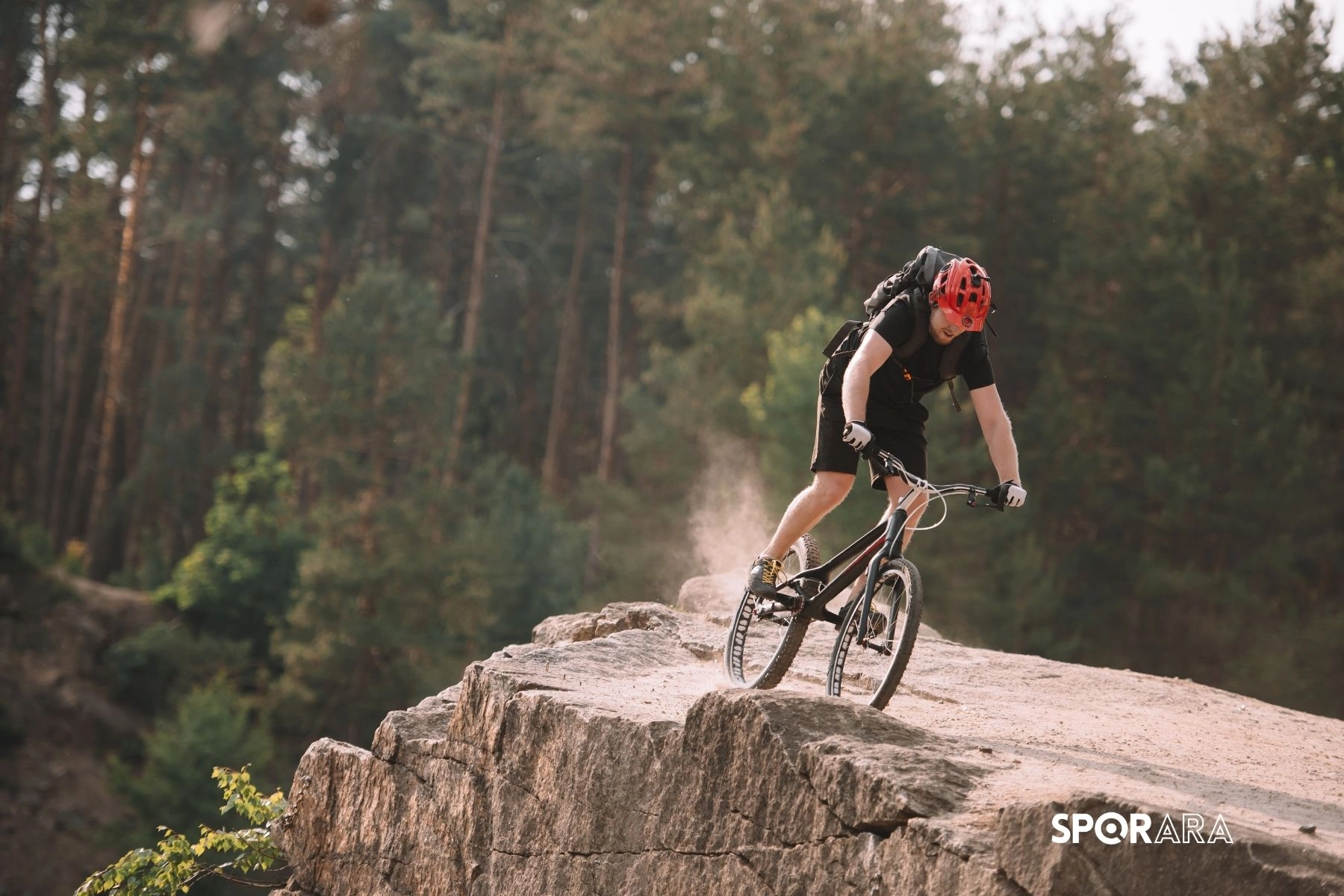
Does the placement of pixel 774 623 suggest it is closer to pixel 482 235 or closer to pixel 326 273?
pixel 482 235

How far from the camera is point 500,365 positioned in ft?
129

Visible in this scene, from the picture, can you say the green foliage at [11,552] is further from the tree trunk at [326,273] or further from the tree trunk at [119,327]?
the tree trunk at [326,273]

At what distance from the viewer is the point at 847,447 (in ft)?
18.9

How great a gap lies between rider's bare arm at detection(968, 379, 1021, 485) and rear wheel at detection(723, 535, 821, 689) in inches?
37.8

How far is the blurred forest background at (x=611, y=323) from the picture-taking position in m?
25.0

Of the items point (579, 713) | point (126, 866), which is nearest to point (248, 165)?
point (126, 866)

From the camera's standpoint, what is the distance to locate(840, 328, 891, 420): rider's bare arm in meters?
5.30

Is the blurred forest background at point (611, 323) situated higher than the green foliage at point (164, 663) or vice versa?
the blurred forest background at point (611, 323)

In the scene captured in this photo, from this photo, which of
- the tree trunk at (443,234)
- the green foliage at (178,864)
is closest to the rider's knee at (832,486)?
the green foliage at (178,864)

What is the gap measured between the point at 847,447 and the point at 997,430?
2.13 feet

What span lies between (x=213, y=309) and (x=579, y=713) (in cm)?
3063

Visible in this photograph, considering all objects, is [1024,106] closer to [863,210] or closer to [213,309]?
[863,210]
